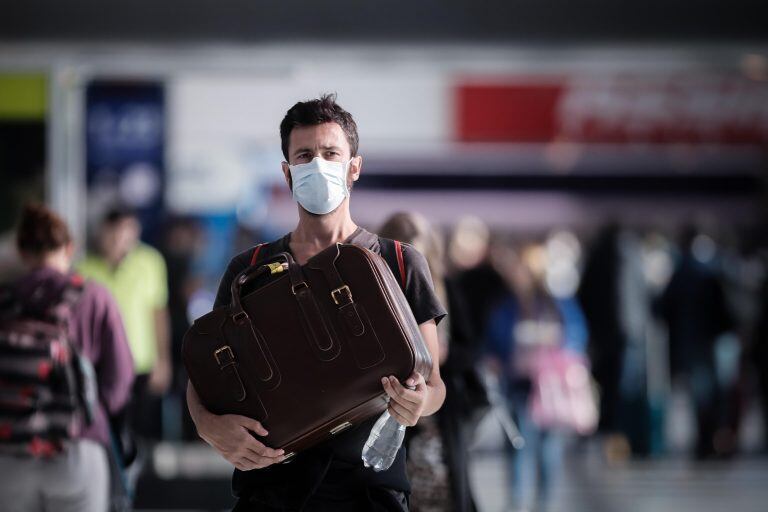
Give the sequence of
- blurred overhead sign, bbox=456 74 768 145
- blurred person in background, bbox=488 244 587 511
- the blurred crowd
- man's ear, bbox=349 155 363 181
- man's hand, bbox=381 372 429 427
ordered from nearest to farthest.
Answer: man's hand, bbox=381 372 429 427 < man's ear, bbox=349 155 363 181 < blurred person in background, bbox=488 244 587 511 < the blurred crowd < blurred overhead sign, bbox=456 74 768 145

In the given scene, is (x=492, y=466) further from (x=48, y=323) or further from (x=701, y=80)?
(x=48, y=323)

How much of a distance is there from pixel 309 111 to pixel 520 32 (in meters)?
7.30

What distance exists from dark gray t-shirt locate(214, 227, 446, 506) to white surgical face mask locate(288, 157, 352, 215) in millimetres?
109

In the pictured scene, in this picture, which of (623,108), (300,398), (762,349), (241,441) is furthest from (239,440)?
(623,108)

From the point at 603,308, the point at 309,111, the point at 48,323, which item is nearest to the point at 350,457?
the point at 309,111

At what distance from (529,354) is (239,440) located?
480cm

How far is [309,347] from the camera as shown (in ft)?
7.59

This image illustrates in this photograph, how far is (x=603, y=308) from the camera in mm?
8758

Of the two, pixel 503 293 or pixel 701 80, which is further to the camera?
pixel 701 80

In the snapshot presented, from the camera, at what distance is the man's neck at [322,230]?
2512mm

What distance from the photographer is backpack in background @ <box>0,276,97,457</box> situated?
3566 mm

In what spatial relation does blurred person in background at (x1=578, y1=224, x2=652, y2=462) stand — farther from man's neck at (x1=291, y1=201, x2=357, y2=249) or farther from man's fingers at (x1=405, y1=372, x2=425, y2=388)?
man's fingers at (x1=405, y1=372, x2=425, y2=388)

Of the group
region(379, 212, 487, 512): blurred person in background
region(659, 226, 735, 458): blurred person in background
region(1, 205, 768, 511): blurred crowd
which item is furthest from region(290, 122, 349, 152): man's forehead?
region(659, 226, 735, 458): blurred person in background

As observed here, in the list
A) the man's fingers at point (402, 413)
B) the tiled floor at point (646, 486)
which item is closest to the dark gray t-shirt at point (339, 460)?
the man's fingers at point (402, 413)
